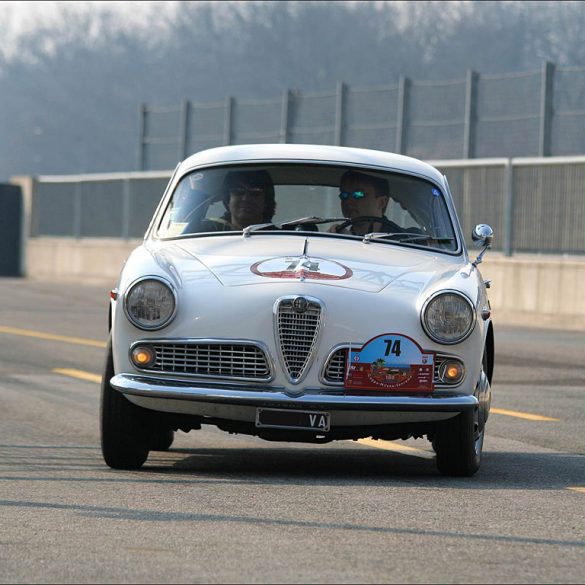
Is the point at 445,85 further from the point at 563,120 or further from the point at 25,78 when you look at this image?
the point at 25,78

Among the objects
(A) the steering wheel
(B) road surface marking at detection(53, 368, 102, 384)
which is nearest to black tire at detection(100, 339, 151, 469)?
(A) the steering wheel

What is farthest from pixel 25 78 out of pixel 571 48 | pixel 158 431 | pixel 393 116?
pixel 158 431

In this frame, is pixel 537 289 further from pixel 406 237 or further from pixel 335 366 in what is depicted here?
pixel 335 366

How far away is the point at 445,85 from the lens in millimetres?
27078

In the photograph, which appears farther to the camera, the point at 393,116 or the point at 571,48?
the point at 571,48

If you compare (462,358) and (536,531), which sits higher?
(462,358)

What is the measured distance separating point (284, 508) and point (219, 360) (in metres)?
1.19

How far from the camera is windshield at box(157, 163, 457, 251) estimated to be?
897cm

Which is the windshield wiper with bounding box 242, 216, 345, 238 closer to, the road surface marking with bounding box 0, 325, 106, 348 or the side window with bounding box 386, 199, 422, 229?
the side window with bounding box 386, 199, 422, 229

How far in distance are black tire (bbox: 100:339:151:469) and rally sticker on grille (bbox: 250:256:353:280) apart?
84 cm

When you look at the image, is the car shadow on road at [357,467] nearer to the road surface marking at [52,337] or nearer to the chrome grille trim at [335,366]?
the chrome grille trim at [335,366]

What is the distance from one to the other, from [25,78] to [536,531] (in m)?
151

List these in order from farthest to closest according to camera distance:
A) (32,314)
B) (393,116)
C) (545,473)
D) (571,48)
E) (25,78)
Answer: (25,78) → (571,48) → (393,116) → (32,314) → (545,473)

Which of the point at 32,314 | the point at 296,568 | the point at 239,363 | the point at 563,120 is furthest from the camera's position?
the point at 563,120
